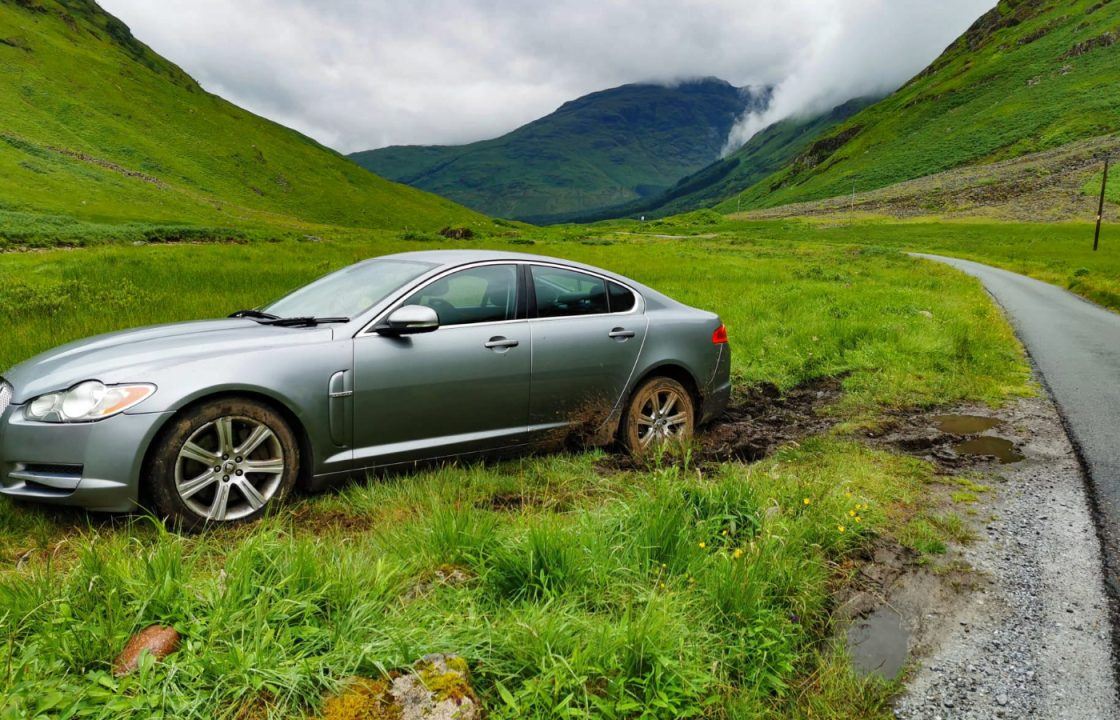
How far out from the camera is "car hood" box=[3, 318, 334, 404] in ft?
12.7

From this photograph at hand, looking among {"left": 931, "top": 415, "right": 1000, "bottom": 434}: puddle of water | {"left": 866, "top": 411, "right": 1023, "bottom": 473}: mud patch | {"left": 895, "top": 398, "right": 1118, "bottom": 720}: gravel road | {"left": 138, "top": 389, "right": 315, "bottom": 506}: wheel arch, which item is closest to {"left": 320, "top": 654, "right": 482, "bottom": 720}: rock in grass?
{"left": 895, "top": 398, "right": 1118, "bottom": 720}: gravel road

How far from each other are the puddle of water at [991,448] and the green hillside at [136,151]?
34706 mm

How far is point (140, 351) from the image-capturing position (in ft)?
13.4

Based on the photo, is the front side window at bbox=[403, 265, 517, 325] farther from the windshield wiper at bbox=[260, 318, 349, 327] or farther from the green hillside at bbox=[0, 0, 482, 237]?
the green hillside at bbox=[0, 0, 482, 237]

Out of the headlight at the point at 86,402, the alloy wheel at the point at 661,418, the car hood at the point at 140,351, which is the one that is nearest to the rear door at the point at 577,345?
the alloy wheel at the point at 661,418

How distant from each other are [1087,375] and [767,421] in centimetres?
605

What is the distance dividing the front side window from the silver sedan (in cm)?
1

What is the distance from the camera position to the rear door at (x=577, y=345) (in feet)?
17.5

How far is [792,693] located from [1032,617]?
5.35 feet

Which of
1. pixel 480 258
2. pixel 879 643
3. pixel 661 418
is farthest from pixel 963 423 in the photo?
pixel 480 258

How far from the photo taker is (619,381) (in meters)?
5.72

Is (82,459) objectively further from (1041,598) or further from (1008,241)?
(1008,241)

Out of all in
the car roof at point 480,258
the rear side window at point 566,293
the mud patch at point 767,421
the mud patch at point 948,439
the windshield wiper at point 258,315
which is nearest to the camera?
the windshield wiper at point 258,315

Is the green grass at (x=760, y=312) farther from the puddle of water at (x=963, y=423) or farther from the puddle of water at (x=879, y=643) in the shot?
the puddle of water at (x=879, y=643)
